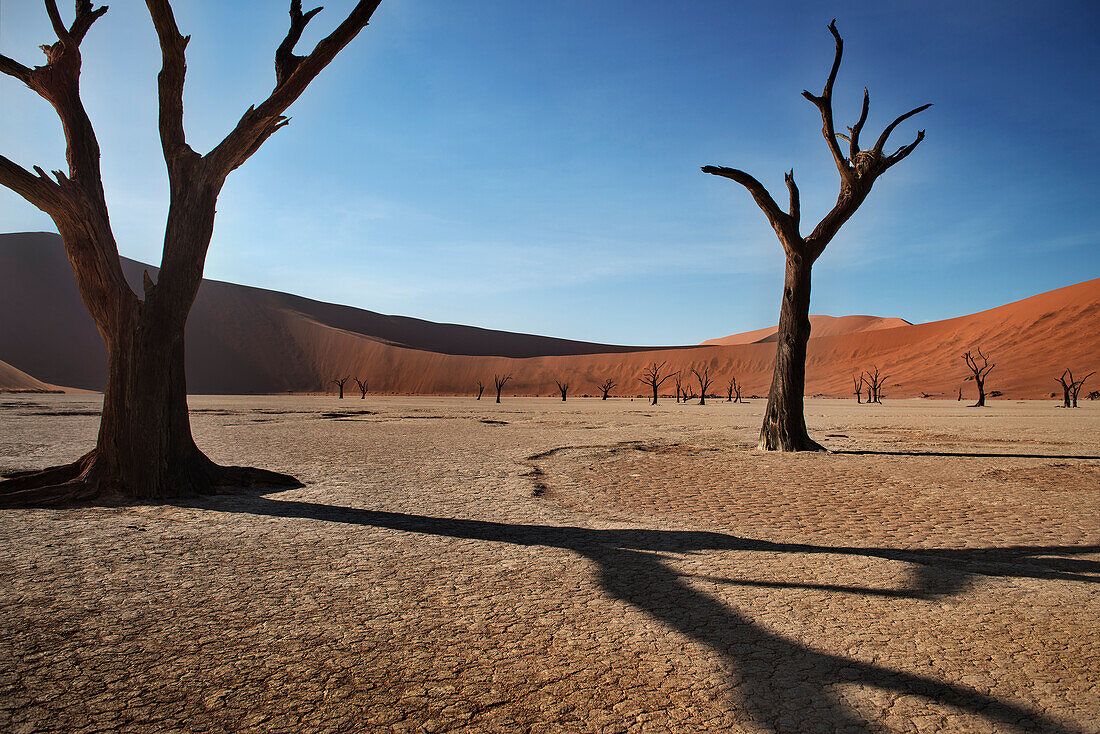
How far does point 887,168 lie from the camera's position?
12.8 metres

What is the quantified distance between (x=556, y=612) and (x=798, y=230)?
38.2 ft

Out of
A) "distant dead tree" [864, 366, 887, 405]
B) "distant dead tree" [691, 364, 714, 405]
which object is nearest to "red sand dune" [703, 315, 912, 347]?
"distant dead tree" [691, 364, 714, 405]

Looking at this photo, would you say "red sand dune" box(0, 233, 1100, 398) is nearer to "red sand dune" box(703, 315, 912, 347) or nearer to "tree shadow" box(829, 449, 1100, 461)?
"tree shadow" box(829, 449, 1100, 461)

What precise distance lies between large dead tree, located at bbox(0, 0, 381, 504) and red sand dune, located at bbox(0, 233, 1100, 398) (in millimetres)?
68202

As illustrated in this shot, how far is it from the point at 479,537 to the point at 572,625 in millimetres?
2071

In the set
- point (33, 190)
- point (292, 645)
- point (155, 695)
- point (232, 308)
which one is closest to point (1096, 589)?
point (292, 645)

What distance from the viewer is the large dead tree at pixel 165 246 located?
6.80 meters

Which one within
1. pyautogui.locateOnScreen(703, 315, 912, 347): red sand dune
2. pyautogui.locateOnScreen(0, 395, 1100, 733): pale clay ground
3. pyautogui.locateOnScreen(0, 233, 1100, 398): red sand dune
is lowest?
pyautogui.locateOnScreen(0, 395, 1100, 733): pale clay ground

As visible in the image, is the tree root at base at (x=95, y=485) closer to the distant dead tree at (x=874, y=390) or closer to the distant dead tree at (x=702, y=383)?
the distant dead tree at (x=702, y=383)

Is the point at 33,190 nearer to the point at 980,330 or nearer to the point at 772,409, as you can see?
the point at 772,409

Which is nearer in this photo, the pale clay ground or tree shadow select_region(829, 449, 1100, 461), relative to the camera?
the pale clay ground

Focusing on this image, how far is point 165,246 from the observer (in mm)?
7309

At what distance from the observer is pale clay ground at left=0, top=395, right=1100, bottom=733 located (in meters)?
2.43

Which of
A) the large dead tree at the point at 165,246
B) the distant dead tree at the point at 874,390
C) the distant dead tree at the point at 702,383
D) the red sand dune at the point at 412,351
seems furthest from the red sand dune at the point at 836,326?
the large dead tree at the point at 165,246
